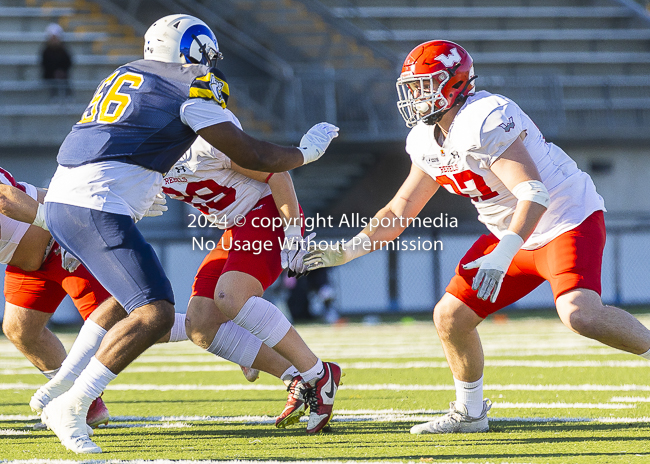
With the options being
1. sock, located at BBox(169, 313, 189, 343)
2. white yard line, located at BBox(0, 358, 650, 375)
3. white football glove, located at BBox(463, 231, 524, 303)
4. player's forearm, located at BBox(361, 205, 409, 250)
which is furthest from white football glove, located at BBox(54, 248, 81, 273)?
white yard line, located at BBox(0, 358, 650, 375)

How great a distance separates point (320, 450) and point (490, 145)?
4.24 feet

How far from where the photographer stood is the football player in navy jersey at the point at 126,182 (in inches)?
124

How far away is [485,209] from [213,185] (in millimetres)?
1234

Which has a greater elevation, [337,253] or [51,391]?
[337,253]

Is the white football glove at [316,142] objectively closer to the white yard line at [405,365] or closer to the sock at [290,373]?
the sock at [290,373]

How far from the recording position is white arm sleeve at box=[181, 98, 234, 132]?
127 inches

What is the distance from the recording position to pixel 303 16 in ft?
49.0

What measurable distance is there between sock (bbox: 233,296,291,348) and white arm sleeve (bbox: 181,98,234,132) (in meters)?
0.95

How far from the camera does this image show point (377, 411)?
4250 millimetres

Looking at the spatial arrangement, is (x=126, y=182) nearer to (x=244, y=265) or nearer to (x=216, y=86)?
(x=216, y=86)

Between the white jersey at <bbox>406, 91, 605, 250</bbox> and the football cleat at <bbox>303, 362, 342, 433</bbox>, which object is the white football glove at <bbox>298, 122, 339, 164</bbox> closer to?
the white jersey at <bbox>406, 91, 605, 250</bbox>

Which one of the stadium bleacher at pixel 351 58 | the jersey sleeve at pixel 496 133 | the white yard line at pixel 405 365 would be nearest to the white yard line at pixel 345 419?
the jersey sleeve at pixel 496 133

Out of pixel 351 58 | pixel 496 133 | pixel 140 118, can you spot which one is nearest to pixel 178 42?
pixel 140 118

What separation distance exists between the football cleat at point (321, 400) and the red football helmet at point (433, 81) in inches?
45.0
